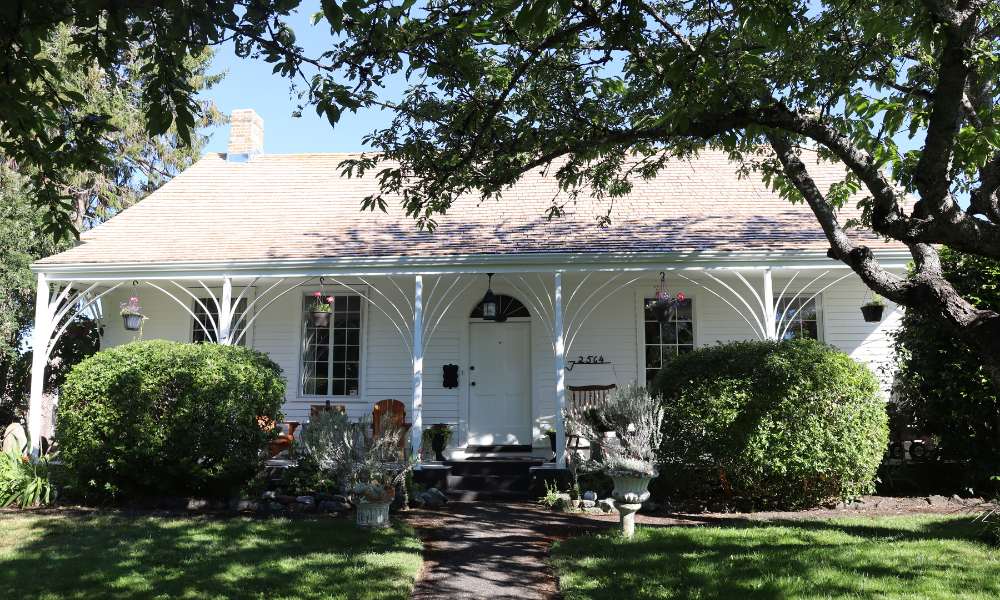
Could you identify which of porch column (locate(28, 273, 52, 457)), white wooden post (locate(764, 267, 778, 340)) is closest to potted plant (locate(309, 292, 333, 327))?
porch column (locate(28, 273, 52, 457))

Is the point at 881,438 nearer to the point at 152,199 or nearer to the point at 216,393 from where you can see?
the point at 216,393

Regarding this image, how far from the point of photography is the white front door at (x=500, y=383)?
1267 cm

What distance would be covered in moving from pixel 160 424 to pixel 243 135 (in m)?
9.23

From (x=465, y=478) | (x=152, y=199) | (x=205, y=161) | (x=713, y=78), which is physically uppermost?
(x=205, y=161)

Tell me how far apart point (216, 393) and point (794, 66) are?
7294mm

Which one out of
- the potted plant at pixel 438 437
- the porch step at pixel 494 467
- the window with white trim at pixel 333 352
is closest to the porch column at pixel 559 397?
the porch step at pixel 494 467

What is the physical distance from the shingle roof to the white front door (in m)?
1.86

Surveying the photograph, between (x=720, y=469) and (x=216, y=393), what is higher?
(x=216, y=393)

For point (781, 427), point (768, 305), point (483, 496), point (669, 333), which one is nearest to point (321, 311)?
point (483, 496)

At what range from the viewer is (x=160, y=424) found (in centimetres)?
904

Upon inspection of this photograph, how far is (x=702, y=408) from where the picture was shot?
8.91m

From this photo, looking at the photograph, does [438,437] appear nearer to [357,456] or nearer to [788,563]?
[357,456]

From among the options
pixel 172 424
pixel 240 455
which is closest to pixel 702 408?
pixel 240 455

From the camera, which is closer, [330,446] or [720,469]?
[330,446]
